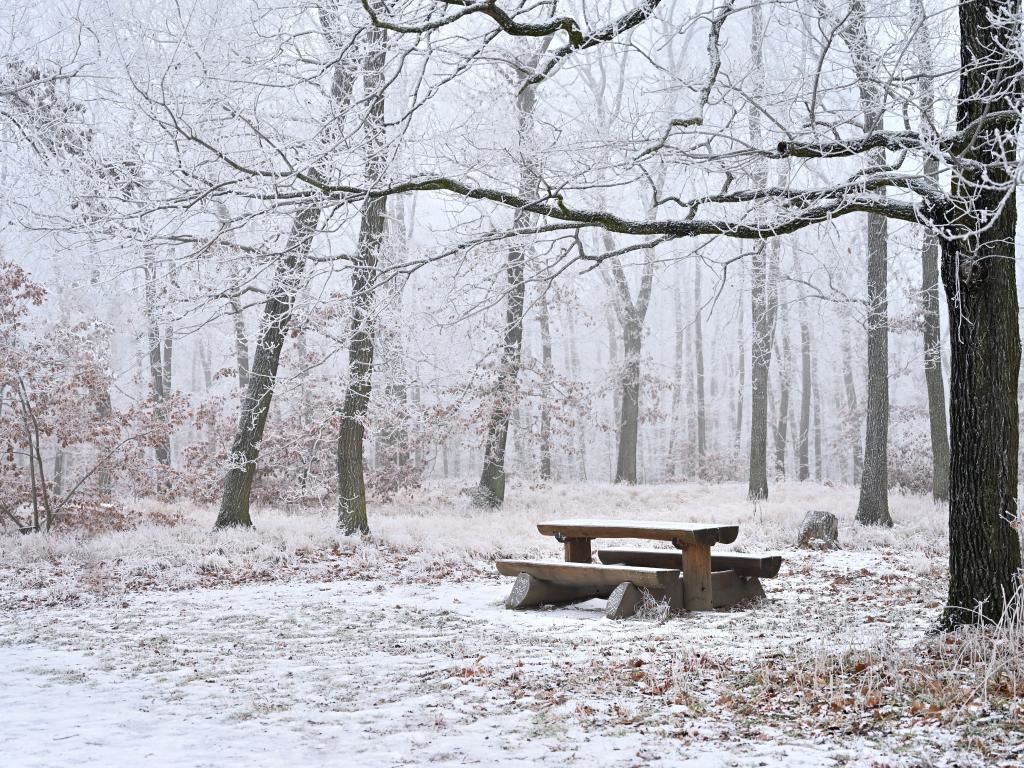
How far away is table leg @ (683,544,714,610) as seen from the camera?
311 inches

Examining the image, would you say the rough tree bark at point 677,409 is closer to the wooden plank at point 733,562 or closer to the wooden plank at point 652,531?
the wooden plank at point 733,562

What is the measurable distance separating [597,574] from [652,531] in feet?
2.03

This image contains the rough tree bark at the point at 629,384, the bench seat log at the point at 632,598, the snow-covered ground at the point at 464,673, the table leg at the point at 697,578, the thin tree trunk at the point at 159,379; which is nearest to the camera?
the snow-covered ground at the point at 464,673

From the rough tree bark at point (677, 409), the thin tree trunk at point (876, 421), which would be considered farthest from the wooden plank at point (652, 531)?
the rough tree bark at point (677, 409)

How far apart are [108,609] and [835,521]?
30.5 ft

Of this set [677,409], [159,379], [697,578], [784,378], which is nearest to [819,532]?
[697,578]

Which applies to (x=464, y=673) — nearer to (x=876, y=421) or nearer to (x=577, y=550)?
(x=577, y=550)

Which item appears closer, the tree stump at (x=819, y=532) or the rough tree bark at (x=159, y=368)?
the rough tree bark at (x=159, y=368)

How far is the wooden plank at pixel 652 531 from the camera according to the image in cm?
760

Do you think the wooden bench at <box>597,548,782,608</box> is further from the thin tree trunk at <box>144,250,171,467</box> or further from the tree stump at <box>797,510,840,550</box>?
the thin tree trunk at <box>144,250,171,467</box>

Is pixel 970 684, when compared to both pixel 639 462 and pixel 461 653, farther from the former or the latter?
pixel 639 462

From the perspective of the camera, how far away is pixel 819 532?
40.8 ft

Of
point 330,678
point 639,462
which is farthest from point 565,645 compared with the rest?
point 639,462

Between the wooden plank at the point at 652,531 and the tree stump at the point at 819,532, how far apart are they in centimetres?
495
